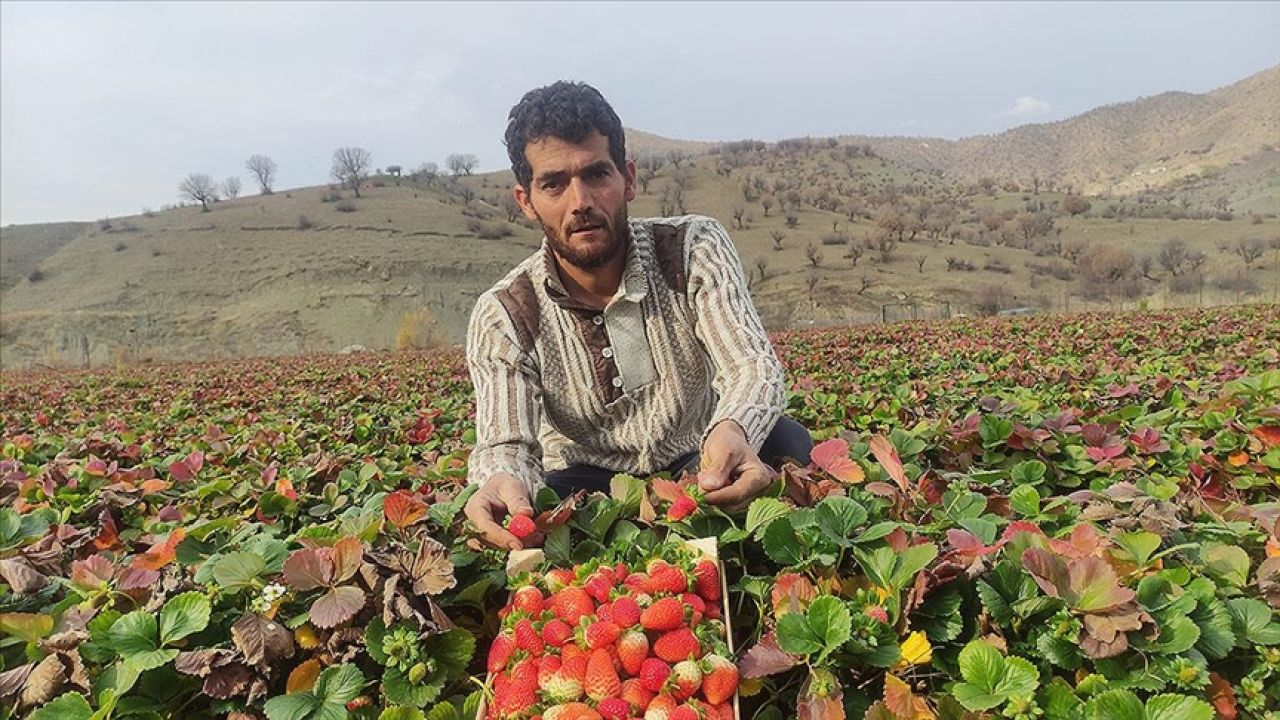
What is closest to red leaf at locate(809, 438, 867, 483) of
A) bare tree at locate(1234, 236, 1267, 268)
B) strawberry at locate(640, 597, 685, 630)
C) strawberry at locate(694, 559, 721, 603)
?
strawberry at locate(694, 559, 721, 603)

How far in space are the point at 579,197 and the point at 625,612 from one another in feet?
4.60

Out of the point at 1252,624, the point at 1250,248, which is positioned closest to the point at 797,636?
the point at 1252,624

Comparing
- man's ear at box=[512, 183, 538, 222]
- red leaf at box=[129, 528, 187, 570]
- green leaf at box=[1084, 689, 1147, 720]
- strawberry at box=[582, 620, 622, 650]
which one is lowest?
green leaf at box=[1084, 689, 1147, 720]

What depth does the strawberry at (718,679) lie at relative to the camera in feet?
3.69

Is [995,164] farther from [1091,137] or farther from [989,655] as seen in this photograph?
[989,655]

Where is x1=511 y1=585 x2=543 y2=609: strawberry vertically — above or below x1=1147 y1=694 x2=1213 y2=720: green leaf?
above

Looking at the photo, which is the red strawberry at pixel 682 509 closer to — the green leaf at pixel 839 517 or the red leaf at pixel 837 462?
the green leaf at pixel 839 517

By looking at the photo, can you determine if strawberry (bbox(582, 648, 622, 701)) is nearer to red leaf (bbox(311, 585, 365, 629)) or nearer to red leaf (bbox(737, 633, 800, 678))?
red leaf (bbox(737, 633, 800, 678))

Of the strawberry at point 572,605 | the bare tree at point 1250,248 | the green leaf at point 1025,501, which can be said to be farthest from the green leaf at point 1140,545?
the bare tree at point 1250,248

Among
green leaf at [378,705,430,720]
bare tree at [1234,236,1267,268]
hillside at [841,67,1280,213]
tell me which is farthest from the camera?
hillside at [841,67,1280,213]

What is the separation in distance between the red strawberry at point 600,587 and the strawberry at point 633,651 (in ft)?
0.40

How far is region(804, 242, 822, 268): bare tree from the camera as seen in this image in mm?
44281

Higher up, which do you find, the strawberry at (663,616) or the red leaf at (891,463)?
the red leaf at (891,463)

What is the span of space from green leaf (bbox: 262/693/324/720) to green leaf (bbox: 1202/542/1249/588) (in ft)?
4.88
